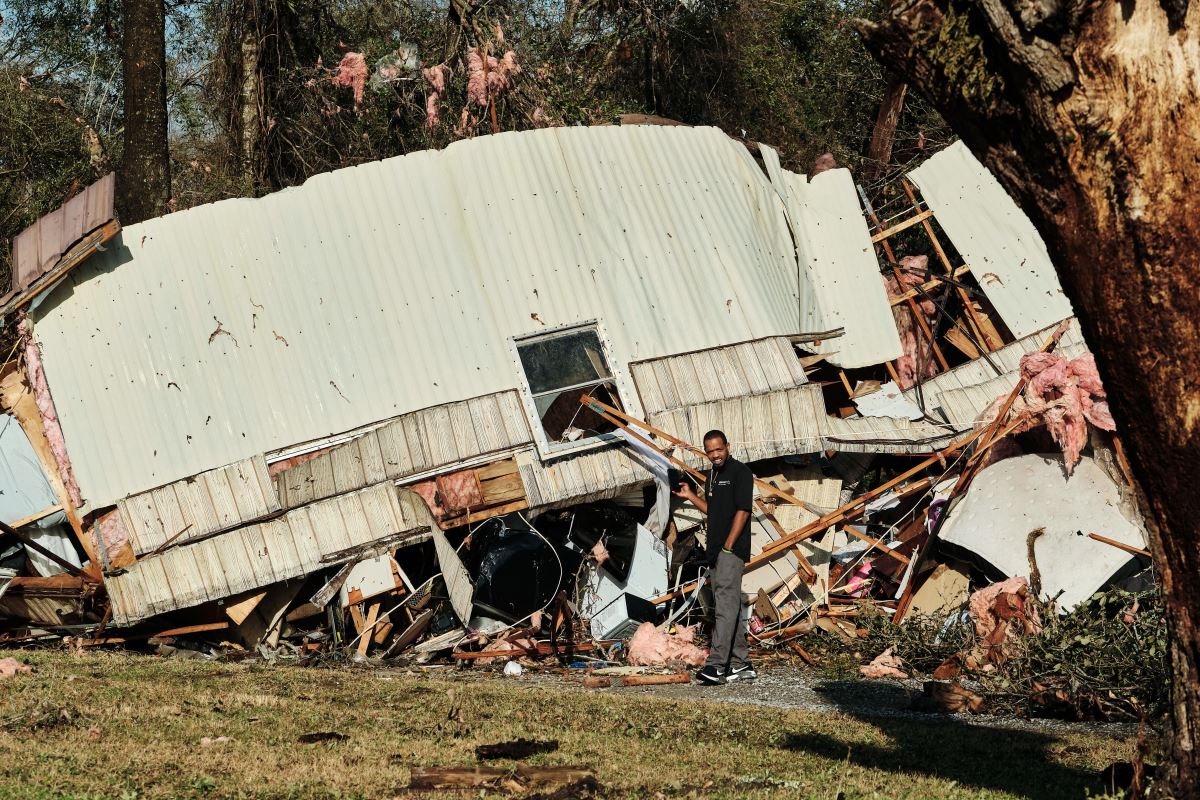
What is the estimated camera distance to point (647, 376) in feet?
43.5

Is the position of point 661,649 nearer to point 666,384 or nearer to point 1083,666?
point 666,384

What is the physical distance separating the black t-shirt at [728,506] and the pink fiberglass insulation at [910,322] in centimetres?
469

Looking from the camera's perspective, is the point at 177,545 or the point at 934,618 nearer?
the point at 934,618

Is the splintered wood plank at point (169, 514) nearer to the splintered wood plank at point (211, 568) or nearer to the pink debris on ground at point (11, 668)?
the splintered wood plank at point (211, 568)

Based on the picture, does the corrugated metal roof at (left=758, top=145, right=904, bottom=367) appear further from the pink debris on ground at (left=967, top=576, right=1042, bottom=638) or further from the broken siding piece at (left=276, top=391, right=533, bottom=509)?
the pink debris on ground at (left=967, top=576, right=1042, bottom=638)

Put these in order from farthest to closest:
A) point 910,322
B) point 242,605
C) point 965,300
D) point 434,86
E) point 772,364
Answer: point 434,86 → point 910,322 → point 965,300 → point 772,364 → point 242,605

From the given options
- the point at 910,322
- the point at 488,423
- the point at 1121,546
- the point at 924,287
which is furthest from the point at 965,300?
the point at 488,423

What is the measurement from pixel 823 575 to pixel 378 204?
230 inches

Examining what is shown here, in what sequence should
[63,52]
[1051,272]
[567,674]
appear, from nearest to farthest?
[567,674] → [1051,272] → [63,52]

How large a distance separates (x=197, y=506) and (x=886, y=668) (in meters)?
6.56

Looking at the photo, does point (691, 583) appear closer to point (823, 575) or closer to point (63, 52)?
point (823, 575)

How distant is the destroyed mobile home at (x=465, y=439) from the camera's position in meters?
12.3

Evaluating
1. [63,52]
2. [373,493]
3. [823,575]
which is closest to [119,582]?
[373,493]

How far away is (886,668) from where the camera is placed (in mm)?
10875
